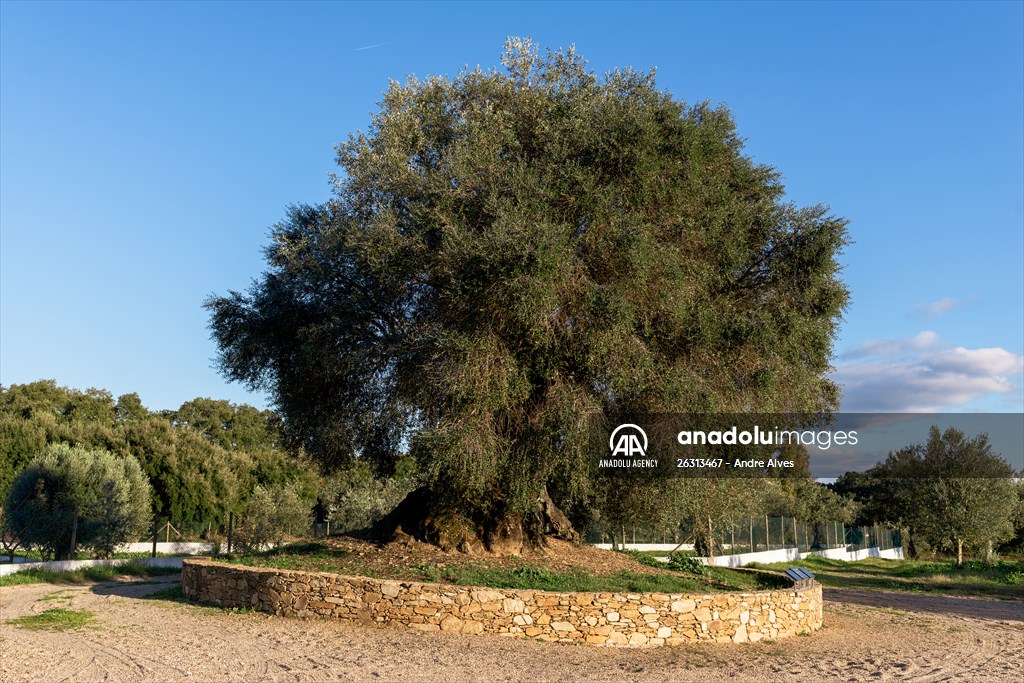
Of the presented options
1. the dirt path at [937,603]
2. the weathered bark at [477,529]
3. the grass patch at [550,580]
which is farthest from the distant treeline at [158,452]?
the dirt path at [937,603]

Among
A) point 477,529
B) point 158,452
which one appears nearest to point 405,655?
point 477,529

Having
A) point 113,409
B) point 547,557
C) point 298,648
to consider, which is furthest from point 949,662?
point 113,409

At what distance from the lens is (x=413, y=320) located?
16.8 m

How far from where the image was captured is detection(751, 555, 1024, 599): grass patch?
25.7 m

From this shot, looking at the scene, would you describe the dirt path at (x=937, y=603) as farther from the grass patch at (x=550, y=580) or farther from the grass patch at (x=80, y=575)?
the grass patch at (x=80, y=575)

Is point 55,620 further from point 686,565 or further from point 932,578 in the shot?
point 932,578

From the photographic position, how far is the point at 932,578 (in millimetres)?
29375

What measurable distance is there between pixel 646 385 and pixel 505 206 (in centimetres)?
437

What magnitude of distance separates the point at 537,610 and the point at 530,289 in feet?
17.9

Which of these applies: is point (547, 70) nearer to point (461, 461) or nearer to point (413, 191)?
point (413, 191)

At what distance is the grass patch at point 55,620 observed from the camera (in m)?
13.2

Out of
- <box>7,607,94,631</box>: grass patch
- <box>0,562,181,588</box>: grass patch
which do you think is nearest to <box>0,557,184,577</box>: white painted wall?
<box>0,562,181,588</box>: grass patch

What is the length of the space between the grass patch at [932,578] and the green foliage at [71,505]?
2378cm

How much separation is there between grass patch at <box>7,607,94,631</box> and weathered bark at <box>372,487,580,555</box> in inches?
249
